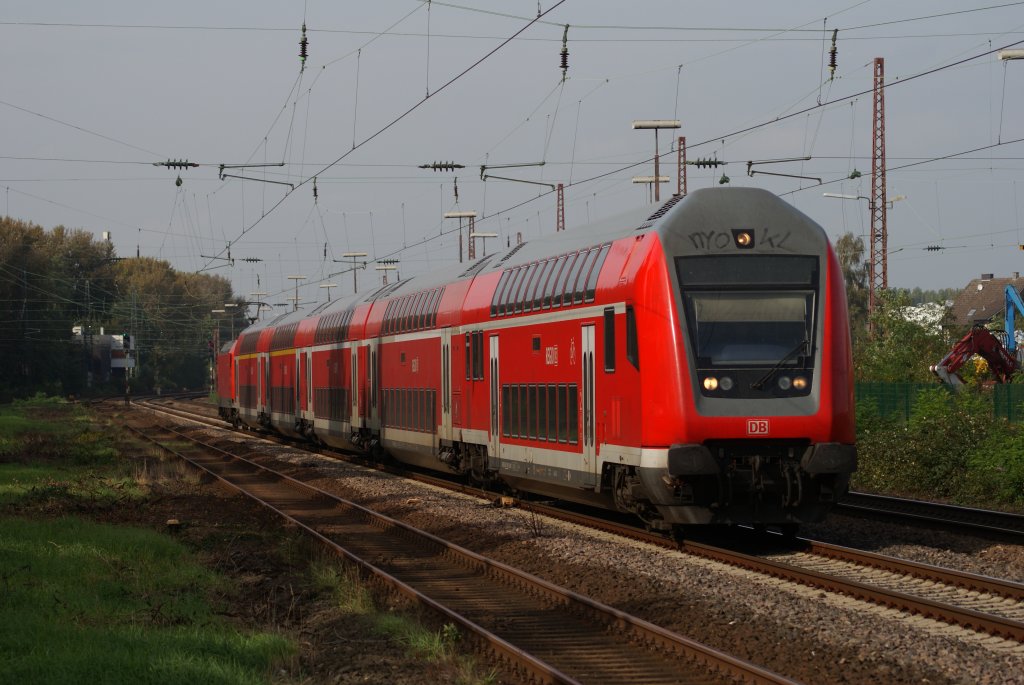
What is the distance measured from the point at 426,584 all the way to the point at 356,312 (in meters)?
21.2

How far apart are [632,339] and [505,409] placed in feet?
20.0

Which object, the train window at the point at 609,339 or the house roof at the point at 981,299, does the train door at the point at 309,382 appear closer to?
the train window at the point at 609,339

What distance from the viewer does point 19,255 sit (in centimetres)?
9194

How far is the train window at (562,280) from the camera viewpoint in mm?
18688

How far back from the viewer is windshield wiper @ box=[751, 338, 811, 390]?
15.0 metres

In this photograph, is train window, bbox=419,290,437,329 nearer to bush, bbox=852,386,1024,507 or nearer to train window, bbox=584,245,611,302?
bush, bbox=852,386,1024,507

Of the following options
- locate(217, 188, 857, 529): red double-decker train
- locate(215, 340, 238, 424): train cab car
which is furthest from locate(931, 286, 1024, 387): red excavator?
locate(215, 340, 238, 424): train cab car

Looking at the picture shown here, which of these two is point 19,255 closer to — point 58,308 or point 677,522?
point 58,308

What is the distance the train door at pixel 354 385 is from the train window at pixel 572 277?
16745 millimetres

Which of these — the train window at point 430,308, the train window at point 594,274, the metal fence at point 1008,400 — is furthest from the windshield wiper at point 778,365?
the metal fence at point 1008,400

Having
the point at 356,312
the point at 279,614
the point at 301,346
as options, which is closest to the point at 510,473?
the point at 279,614

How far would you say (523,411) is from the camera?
20625 millimetres

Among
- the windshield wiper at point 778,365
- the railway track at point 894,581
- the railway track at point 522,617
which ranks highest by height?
the windshield wiper at point 778,365

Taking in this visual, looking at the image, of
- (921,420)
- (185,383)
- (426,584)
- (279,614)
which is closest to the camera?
(279,614)
